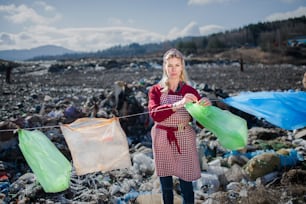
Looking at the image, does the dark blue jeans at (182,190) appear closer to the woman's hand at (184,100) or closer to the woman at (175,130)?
the woman at (175,130)

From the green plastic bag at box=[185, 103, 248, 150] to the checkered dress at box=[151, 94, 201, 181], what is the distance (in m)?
0.10

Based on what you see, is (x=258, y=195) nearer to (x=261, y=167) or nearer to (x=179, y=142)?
(x=261, y=167)

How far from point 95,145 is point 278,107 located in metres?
1.77

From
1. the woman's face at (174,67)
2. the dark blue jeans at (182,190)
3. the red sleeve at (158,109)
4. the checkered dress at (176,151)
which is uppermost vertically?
the woman's face at (174,67)

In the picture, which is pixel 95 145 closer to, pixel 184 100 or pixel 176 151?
pixel 176 151

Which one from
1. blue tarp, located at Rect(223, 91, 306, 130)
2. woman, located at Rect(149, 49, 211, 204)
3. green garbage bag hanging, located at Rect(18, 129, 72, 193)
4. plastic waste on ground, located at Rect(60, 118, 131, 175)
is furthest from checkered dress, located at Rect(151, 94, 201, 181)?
blue tarp, located at Rect(223, 91, 306, 130)

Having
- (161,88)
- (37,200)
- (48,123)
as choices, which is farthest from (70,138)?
(48,123)

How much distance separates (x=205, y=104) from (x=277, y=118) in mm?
914

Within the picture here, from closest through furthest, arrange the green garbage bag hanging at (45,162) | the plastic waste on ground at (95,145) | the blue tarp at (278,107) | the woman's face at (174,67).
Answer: the green garbage bag hanging at (45,162) < the woman's face at (174,67) < the plastic waste on ground at (95,145) < the blue tarp at (278,107)

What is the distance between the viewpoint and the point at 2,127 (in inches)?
199

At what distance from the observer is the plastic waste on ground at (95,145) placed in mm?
2404

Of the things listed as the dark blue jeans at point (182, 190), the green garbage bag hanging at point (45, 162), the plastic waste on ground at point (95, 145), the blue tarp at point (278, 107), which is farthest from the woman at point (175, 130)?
the blue tarp at point (278, 107)

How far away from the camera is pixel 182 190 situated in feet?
7.45

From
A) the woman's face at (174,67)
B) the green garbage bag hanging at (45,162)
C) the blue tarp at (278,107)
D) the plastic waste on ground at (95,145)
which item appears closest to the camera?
A: the green garbage bag hanging at (45,162)
